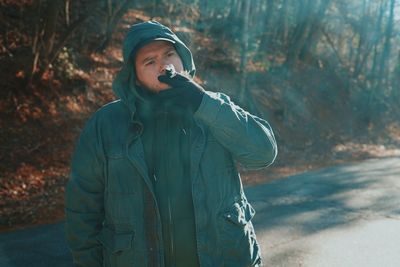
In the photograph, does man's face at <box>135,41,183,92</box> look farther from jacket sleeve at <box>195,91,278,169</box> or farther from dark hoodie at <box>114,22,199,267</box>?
jacket sleeve at <box>195,91,278,169</box>

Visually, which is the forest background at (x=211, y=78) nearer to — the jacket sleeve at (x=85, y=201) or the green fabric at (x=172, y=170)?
the jacket sleeve at (x=85, y=201)

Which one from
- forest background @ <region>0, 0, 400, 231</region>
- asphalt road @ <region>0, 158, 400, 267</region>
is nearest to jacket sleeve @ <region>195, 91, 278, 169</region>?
asphalt road @ <region>0, 158, 400, 267</region>

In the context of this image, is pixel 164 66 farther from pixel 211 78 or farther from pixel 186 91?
pixel 211 78

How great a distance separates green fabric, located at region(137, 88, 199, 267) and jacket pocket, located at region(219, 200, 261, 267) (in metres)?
0.13

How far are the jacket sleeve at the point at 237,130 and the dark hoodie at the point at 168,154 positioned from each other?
0.47ft

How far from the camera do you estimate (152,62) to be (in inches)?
84.4

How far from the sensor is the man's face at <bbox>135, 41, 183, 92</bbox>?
83.5 inches

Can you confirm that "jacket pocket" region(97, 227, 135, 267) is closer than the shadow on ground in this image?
Yes

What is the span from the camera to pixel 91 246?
2158mm

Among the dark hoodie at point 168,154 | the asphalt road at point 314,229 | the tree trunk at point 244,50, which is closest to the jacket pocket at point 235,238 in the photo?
the dark hoodie at point 168,154

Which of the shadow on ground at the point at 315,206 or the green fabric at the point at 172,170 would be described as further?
the shadow on ground at the point at 315,206

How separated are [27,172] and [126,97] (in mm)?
7665

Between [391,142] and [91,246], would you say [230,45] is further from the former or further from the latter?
[91,246]

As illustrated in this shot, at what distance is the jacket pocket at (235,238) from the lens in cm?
200
